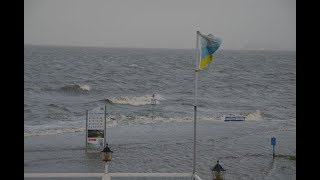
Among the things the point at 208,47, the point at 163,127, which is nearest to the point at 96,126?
the point at 208,47

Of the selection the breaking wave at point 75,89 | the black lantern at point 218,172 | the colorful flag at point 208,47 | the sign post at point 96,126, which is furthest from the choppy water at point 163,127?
the colorful flag at point 208,47

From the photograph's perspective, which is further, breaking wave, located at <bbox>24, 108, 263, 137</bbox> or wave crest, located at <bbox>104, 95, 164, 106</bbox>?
wave crest, located at <bbox>104, 95, 164, 106</bbox>

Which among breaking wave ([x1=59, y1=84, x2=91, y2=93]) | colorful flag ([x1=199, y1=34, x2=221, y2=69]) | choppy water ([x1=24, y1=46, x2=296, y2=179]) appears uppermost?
colorful flag ([x1=199, y1=34, x2=221, y2=69])

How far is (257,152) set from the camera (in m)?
12.5

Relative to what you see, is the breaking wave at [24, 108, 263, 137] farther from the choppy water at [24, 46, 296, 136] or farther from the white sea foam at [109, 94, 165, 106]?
A: the white sea foam at [109, 94, 165, 106]

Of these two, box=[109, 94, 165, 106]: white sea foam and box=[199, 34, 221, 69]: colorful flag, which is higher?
box=[199, 34, 221, 69]: colorful flag

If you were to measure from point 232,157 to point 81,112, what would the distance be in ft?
40.4

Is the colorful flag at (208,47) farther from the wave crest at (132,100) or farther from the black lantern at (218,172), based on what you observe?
the wave crest at (132,100)

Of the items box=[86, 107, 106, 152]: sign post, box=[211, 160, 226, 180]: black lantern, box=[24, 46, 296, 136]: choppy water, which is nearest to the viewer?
box=[211, 160, 226, 180]: black lantern

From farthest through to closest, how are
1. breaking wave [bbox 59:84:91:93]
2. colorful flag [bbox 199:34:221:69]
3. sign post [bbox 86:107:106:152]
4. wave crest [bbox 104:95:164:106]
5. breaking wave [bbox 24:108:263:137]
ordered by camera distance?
breaking wave [bbox 59:84:91:93] → wave crest [bbox 104:95:164:106] → breaking wave [bbox 24:108:263:137] → sign post [bbox 86:107:106:152] → colorful flag [bbox 199:34:221:69]

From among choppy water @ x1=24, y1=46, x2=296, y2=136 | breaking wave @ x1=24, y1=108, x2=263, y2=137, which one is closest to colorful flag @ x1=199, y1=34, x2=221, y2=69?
breaking wave @ x1=24, y1=108, x2=263, y2=137

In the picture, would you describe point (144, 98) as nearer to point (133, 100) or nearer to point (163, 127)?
point (133, 100)
